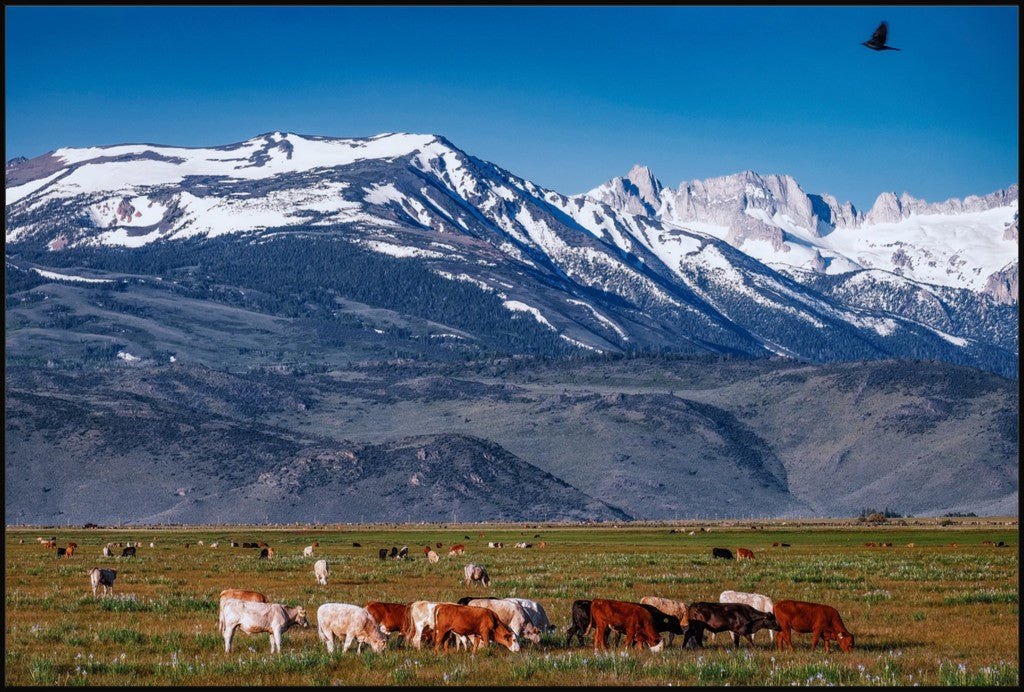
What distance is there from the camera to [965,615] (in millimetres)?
38750

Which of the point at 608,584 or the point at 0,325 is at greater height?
the point at 0,325

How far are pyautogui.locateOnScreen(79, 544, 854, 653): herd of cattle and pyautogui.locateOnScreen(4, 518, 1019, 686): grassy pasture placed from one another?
44 centimetres

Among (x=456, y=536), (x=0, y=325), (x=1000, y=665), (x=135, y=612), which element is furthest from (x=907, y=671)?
(x=456, y=536)

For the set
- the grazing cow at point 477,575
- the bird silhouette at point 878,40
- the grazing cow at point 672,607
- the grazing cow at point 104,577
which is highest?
the bird silhouette at point 878,40

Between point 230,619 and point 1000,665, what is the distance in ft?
52.1

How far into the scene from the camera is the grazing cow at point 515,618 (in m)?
30.8

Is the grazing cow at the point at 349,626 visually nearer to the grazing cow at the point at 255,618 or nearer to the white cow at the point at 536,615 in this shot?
the grazing cow at the point at 255,618

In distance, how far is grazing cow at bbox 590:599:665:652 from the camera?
1179 inches

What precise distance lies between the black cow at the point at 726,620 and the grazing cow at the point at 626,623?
1.09 metres

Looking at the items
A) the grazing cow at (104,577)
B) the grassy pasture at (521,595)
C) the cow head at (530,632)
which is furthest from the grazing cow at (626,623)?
the grazing cow at (104,577)

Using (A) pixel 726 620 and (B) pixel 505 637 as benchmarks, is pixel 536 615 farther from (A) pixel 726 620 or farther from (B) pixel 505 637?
(A) pixel 726 620

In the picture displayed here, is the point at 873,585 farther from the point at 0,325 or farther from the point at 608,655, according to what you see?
the point at 0,325

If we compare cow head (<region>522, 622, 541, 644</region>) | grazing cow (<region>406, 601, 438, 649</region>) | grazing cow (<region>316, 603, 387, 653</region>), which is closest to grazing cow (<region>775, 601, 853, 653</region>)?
cow head (<region>522, 622, 541, 644</region>)

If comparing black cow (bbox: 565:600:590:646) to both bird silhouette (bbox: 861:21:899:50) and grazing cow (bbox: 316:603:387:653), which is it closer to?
grazing cow (bbox: 316:603:387:653)
